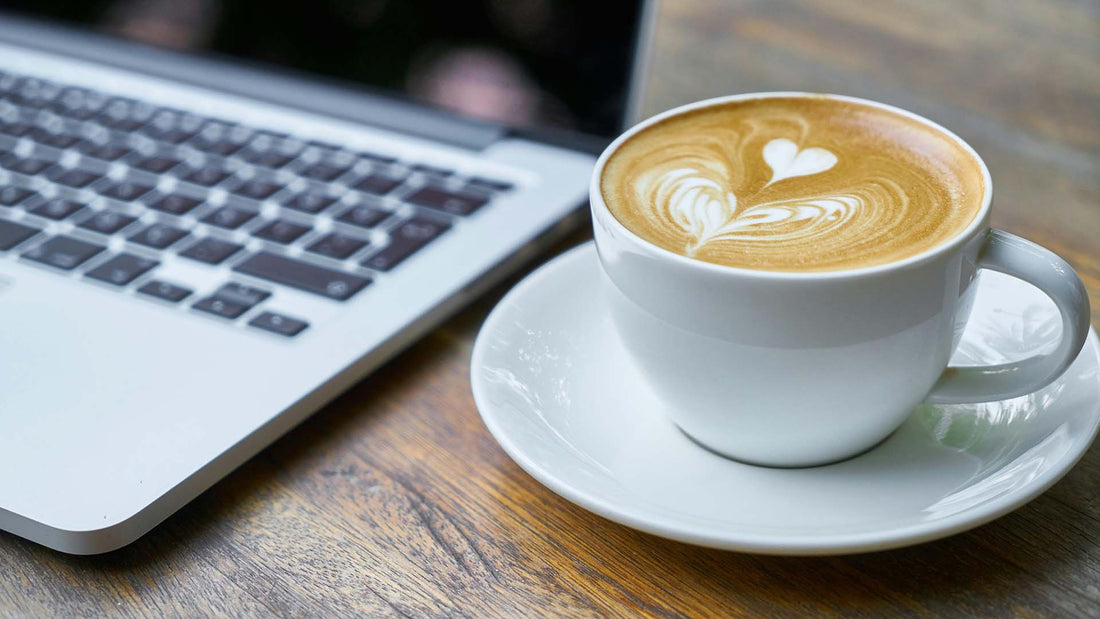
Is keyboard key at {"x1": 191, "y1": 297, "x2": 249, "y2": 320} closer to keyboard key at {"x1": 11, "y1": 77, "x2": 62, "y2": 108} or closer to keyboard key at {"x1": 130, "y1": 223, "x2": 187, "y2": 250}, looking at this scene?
keyboard key at {"x1": 130, "y1": 223, "x2": 187, "y2": 250}

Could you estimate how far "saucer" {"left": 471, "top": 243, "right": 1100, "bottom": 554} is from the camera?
0.36m

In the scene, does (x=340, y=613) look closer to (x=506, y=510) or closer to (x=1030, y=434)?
(x=506, y=510)

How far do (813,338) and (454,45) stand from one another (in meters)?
0.40

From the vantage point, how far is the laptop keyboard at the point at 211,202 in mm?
532

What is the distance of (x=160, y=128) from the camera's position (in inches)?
27.9

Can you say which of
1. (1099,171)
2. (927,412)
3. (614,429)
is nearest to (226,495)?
(614,429)

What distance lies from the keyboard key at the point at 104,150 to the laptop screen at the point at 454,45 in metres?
0.12

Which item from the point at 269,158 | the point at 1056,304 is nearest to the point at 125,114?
the point at 269,158

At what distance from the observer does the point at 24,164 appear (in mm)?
665

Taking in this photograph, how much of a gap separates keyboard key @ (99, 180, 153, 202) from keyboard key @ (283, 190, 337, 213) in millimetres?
95

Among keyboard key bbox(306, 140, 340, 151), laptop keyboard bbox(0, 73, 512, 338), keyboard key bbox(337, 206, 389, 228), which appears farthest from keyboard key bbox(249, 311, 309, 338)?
keyboard key bbox(306, 140, 340, 151)

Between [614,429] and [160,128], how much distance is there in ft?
1.46

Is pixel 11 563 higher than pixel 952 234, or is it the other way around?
pixel 952 234

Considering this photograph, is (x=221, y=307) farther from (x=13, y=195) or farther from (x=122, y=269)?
(x=13, y=195)
